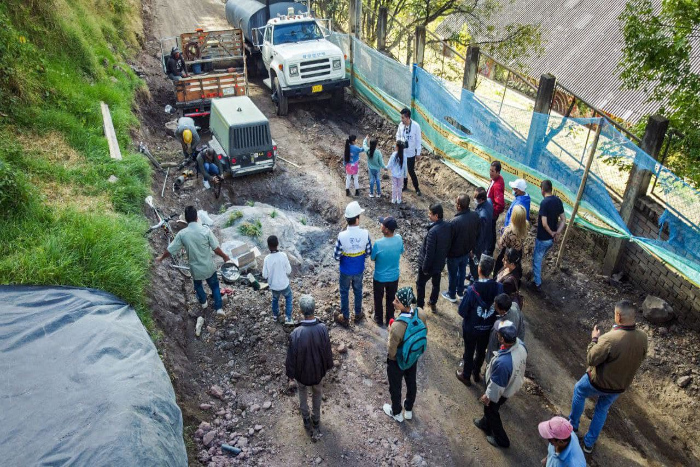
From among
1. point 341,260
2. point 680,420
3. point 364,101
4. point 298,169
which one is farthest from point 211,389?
point 364,101

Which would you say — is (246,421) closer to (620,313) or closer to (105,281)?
(105,281)

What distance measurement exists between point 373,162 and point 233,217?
3039mm

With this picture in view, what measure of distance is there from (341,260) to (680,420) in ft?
15.1

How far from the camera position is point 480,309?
562 centimetres

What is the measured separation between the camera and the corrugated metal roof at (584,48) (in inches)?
768

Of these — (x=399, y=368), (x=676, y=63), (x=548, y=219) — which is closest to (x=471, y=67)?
(x=676, y=63)

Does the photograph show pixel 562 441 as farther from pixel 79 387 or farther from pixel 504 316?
pixel 79 387

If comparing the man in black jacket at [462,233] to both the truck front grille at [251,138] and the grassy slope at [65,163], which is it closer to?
the grassy slope at [65,163]

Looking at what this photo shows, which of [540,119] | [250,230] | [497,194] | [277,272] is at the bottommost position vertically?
[250,230]

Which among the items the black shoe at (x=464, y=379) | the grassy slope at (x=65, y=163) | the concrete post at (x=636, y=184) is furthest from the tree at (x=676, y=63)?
the grassy slope at (x=65, y=163)

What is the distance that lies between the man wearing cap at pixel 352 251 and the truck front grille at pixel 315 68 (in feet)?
27.5

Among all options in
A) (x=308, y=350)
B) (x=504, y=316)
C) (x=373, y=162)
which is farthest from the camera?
(x=373, y=162)

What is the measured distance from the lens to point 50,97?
936 cm

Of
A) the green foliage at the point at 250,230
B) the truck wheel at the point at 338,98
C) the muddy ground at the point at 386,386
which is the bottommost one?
the muddy ground at the point at 386,386
